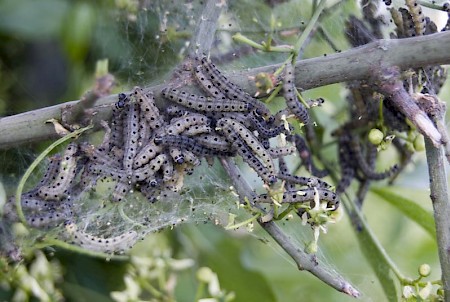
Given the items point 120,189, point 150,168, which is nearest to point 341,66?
point 150,168

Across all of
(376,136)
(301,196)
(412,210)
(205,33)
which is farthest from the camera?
(412,210)

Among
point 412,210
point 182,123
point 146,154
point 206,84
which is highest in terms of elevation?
point 206,84

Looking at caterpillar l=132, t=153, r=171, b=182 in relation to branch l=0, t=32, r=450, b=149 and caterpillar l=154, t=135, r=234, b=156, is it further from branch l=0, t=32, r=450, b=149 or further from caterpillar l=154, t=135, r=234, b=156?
branch l=0, t=32, r=450, b=149

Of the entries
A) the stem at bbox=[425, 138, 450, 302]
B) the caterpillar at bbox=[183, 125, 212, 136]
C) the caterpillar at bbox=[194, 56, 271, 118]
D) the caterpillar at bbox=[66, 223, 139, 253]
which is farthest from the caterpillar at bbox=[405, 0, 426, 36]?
the caterpillar at bbox=[66, 223, 139, 253]

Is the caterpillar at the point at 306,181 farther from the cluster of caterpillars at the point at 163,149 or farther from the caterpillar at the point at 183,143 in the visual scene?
the caterpillar at the point at 183,143

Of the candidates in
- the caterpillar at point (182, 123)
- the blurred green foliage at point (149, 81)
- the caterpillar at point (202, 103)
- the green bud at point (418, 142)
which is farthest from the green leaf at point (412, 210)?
the caterpillar at point (182, 123)

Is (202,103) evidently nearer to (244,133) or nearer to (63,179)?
(244,133)

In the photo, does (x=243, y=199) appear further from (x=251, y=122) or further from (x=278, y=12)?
(x=278, y=12)
